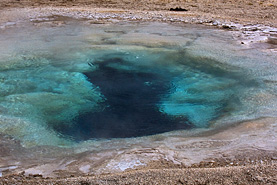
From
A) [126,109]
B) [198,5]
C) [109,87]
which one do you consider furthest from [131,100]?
[198,5]

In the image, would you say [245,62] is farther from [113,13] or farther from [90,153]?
[113,13]

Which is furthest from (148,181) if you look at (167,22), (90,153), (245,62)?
(167,22)

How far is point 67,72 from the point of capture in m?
4.23

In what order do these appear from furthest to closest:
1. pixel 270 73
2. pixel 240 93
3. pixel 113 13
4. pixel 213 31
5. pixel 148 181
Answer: pixel 113 13 < pixel 213 31 < pixel 270 73 < pixel 240 93 < pixel 148 181

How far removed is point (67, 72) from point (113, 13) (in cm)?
314

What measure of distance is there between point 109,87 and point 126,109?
21.8 inches

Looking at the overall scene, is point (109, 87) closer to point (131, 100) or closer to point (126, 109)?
point (131, 100)

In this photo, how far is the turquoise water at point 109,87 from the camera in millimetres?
3098

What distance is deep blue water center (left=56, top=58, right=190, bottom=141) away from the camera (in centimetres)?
304

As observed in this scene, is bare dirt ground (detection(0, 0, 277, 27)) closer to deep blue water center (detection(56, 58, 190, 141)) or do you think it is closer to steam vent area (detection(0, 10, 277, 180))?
steam vent area (detection(0, 10, 277, 180))

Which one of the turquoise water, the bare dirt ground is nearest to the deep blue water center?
the turquoise water

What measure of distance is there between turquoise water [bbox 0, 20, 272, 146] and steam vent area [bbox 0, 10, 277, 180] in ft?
0.04

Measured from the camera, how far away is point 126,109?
344 cm

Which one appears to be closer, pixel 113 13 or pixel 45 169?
pixel 45 169
